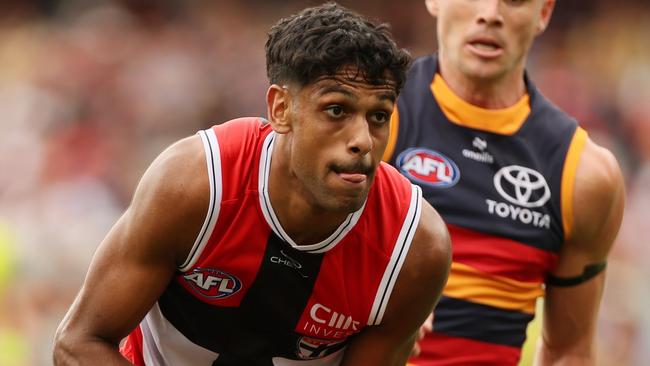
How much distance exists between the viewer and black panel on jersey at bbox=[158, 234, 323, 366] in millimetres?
3607

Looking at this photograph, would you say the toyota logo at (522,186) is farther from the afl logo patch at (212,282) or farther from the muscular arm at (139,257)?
the muscular arm at (139,257)

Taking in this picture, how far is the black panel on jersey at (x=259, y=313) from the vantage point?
361 cm

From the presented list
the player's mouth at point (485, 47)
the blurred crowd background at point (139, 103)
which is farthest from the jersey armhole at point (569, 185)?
the blurred crowd background at point (139, 103)

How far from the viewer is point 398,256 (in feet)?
11.7

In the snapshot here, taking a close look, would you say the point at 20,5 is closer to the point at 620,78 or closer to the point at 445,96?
the point at 620,78

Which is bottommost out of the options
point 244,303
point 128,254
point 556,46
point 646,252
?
point 646,252

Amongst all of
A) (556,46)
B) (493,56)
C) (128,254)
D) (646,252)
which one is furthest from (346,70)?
(556,46)

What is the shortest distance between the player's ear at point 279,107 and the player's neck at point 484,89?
154cm

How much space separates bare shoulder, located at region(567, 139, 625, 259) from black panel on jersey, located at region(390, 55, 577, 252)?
0.24ft

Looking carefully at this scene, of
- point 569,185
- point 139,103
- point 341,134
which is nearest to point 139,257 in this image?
point 341,134

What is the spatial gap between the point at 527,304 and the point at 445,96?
889 millimetres

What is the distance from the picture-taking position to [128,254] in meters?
3.42

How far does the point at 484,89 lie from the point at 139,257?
189 centimetres

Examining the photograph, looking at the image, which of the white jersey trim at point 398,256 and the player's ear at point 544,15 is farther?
the player's ear at point 544,15
